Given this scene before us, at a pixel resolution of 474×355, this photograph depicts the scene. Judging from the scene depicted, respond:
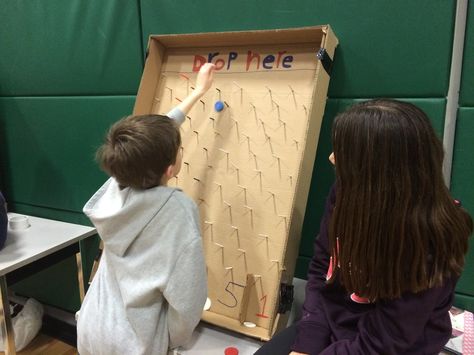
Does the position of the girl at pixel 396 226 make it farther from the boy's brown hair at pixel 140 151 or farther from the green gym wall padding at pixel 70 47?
the green gym wall padding at pixel 70 47

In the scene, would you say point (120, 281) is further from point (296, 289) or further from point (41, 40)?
point (41, 40)

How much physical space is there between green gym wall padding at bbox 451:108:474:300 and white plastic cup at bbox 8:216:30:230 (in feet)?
5.16

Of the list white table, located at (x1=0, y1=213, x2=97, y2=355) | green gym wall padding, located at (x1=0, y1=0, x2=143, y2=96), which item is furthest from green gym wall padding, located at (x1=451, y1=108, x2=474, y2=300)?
white table, located at (x1=0, y1=213, x2=97, y2=355)

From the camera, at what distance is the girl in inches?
27.6

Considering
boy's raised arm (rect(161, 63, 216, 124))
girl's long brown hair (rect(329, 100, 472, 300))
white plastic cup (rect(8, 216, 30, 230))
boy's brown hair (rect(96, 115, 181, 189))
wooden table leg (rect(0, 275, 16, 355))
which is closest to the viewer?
girl's long brown hair (rect(329, 100, 472, 300))

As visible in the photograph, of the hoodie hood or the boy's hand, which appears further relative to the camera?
the boy's hand

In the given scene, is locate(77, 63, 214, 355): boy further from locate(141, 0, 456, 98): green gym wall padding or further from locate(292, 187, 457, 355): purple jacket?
locate(141, 0, 456, 98): green gym wall padding

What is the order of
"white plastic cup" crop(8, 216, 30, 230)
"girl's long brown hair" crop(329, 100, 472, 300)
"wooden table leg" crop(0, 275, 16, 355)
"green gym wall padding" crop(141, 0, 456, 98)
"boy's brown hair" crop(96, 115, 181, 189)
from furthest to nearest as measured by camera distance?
1. "white plastic cup" crop(8, 216, 30, 230)
2. "wooden table leg" crop(0, 275, 16, 355)
3. "green gym wall padding" crop(141, 0, 456, 98)
4. "boy's brown hair" crop(96, 115, 181, 189)
5. "girl's long brown hair" crop(329, 100, 472, 300)

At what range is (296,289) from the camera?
4.08ft

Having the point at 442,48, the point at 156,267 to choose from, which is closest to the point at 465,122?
the point at 442,48

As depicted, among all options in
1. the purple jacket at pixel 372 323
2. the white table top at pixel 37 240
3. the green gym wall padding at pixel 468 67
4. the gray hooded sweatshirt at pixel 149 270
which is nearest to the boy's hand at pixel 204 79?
the gray hooded sweatshirt at pixel 149 270

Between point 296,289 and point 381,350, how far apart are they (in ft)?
1.66

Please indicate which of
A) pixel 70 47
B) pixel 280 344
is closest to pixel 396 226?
pixel 280 344

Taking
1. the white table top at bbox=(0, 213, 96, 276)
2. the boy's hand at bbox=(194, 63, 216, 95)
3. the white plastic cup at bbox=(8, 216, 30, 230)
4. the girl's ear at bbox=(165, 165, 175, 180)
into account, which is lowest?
the white table top at bbox=(0, 213, 96, 276)
